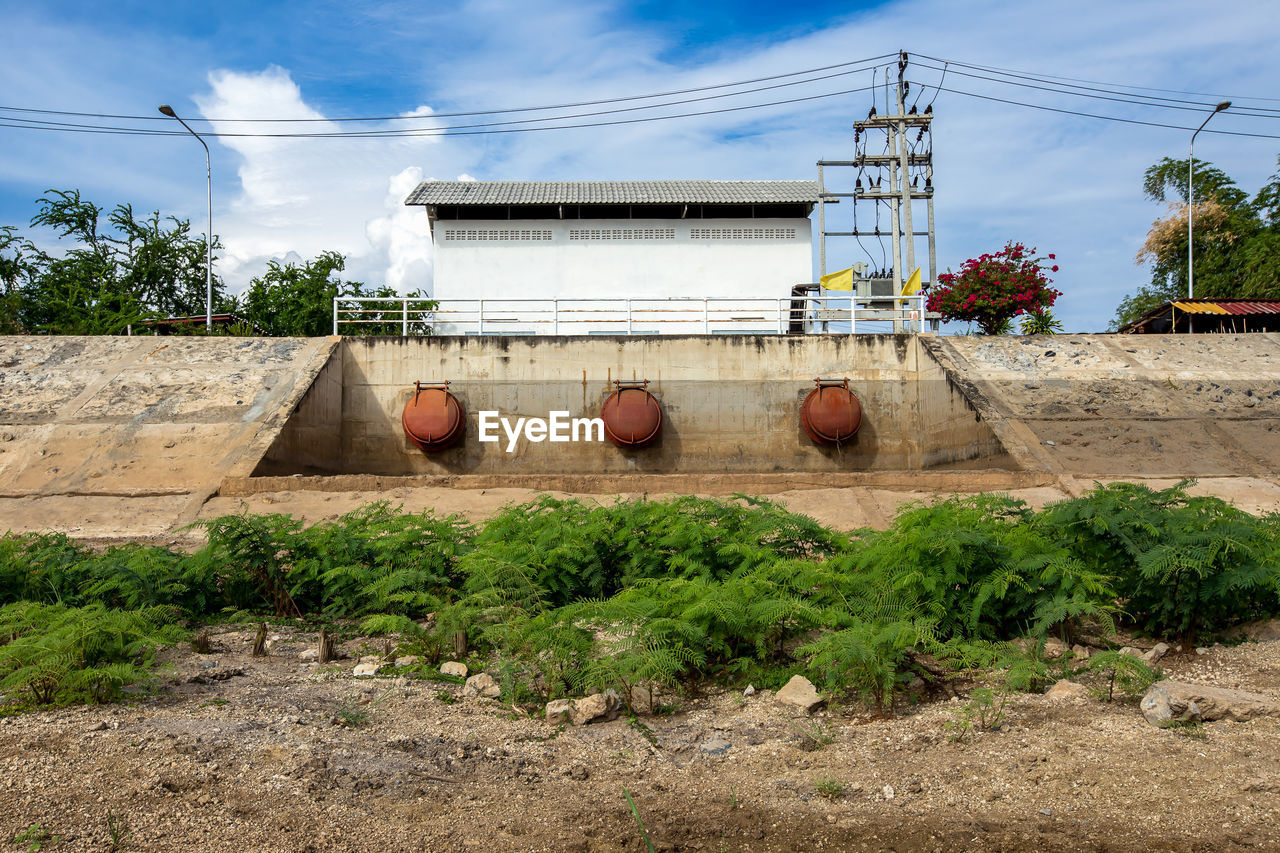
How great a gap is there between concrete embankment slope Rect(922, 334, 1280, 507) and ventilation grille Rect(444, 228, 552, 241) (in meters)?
10.9

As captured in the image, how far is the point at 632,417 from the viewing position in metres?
18.0

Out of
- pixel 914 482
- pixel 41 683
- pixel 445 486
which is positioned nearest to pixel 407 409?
pixel 445 486

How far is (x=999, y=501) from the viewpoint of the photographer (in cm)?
723

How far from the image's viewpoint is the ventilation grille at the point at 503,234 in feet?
79.0

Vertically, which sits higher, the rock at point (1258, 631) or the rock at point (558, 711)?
the rock at point (1258, 631)

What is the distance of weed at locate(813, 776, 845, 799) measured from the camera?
3969 mm

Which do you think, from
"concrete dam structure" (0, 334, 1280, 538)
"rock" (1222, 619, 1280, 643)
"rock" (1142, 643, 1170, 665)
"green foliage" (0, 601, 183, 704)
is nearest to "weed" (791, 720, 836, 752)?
"rock" (1142, 643, 1170, 665)

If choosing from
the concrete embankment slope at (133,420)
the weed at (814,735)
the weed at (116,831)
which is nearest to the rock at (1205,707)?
the weed at (814,735)

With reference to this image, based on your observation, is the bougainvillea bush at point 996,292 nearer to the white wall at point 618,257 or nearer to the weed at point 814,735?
the white wall at point 618,257

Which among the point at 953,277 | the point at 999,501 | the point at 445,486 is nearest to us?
the point at 999,501

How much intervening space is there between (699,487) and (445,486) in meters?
4.02

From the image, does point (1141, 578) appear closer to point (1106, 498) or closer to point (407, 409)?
point (1106, 498)

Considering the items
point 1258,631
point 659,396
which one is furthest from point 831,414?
point 1258,631

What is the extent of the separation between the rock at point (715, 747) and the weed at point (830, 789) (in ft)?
2.28
